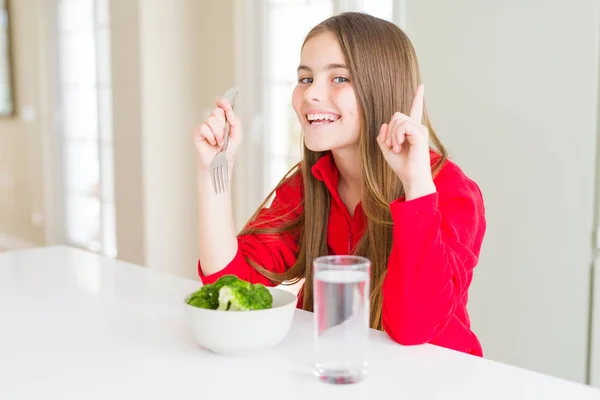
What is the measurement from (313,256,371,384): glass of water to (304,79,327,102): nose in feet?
2.10

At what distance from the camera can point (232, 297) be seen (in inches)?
41.0

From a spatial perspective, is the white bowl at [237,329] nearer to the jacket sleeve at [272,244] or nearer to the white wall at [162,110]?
the jacket sleeve at [272,244]

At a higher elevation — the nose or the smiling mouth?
the nose

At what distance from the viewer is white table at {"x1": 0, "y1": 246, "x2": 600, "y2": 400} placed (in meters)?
0.92

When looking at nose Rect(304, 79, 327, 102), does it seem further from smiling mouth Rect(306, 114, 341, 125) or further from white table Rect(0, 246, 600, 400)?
white table Rect(0, 246, 600, 400)

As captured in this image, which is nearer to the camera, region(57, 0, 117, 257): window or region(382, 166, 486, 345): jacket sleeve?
region(382, 166, 486, 345): jacket sleeve

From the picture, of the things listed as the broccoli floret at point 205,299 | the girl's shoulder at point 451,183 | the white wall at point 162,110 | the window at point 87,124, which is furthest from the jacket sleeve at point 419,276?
the window at point 87,124

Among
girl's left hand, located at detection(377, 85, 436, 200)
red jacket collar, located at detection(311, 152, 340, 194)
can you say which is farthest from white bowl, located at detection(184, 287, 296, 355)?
red jacket collar, located at detection(311, 152, 340, 194)

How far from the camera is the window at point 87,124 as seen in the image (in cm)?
480

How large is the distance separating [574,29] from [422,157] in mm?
1075

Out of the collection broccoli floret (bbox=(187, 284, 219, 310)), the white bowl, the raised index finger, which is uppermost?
the raised index finger

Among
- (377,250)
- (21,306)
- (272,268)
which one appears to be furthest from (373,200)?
(21,306)

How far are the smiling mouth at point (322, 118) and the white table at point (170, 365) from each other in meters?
0.45

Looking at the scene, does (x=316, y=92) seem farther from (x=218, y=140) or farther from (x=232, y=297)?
(x=232, y=297)
